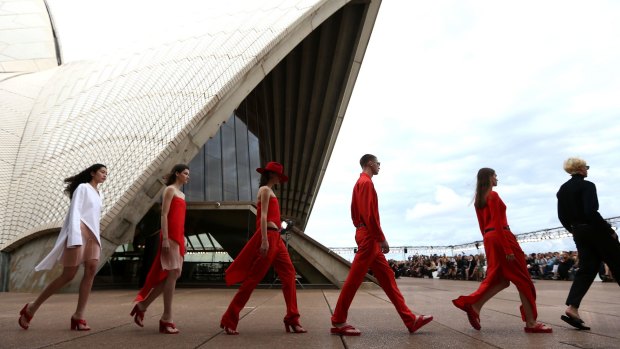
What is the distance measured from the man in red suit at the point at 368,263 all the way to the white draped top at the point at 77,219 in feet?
7.31

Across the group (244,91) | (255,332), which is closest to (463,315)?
(255,332)

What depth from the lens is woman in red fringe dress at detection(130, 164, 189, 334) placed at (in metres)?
3.81

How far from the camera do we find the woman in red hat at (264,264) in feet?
12.4

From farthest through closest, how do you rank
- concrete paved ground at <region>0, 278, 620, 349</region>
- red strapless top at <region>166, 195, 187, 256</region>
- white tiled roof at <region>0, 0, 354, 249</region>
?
1. white tiled roof at <region>0, 0, 354, 249</region>
2. red strapless top at <region>166, 195, 187, 256</region>
3. concrete paved ground at <region>0, 278, 620, 349</region>

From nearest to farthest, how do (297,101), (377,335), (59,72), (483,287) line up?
(377,335), (483,287), (59,72), (297,101)

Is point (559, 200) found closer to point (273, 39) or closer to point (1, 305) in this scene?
point (1, 305)

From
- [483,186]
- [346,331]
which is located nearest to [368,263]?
[346,331]

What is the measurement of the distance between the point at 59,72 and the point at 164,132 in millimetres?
9866

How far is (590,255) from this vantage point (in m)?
4.21

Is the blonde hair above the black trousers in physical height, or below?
above

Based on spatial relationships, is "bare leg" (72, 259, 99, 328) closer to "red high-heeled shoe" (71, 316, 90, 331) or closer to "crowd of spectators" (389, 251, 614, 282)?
"red high-heeled shoe" (71, 316, 90, 331)

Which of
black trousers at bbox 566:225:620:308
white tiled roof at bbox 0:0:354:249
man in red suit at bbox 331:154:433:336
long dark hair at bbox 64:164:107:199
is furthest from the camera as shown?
white tiled roof at bbox 0:0:354:249

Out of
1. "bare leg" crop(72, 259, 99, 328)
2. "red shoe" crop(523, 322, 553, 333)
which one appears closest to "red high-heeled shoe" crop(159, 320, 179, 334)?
"bare leg" crop(72, 259, 99, 328)

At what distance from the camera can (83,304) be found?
3.93 metres
